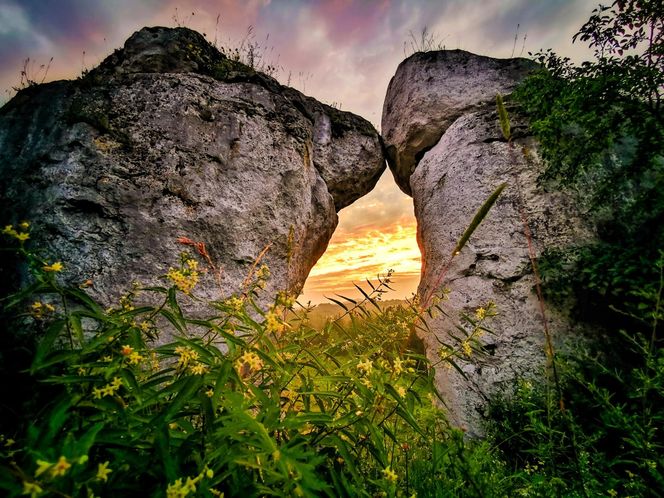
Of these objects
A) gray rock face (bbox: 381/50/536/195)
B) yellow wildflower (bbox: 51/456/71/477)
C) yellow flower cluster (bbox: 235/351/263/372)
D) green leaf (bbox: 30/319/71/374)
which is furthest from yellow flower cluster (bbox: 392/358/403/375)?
gray rock face (bbox: 381/50/536/195)

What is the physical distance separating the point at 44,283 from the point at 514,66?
8.48m

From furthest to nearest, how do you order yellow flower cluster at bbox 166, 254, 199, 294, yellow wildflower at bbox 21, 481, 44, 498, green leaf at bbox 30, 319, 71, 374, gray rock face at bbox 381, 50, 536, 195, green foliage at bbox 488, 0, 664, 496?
gray rock face at bbox 381, 50, 536, 195, green foliage at bbox 488, 0, 664, 496, yellow flower cluster at bbox 166, 254, 199, 294, green leaf at bbox 30, 319, 71, 374, yellow wildflower at bbox 21, 481, 44, 498

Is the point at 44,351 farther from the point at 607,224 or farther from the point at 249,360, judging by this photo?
the point at 607,224

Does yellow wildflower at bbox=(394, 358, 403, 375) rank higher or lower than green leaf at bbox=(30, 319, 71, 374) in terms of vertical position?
lower

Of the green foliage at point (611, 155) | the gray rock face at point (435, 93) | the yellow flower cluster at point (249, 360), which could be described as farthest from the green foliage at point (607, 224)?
the yellow flower cluster at point (249, 360)

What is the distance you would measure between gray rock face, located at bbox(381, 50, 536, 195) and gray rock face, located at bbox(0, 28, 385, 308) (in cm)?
259

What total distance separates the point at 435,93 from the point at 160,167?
5.78 metres

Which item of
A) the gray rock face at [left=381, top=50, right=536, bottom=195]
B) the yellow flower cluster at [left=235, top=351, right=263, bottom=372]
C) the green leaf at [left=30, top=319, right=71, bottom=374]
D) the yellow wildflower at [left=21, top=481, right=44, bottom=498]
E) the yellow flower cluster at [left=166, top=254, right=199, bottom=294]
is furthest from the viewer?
the gray rock face at [left=381, top=50, right=536, bottom=195]

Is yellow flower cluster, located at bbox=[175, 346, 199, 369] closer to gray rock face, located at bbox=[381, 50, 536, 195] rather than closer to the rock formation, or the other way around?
the rock formation

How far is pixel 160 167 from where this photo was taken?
13.5 feet

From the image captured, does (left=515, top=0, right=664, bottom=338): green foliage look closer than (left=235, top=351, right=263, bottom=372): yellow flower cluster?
No

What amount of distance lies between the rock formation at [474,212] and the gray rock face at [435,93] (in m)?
0.02

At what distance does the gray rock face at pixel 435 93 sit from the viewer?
6.50 m

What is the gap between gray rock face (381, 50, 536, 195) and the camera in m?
6.50
